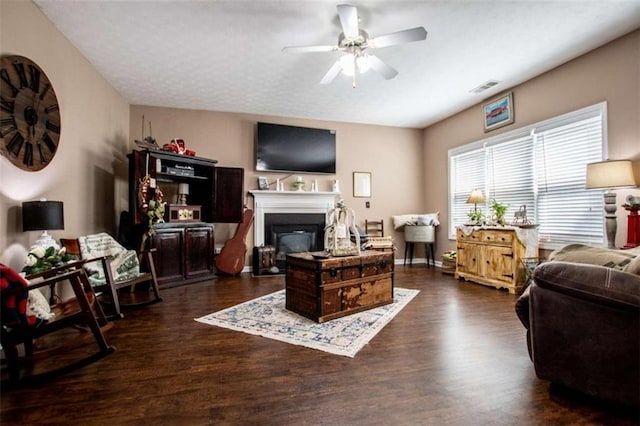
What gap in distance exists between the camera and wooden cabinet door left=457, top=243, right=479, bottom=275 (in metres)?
4.45

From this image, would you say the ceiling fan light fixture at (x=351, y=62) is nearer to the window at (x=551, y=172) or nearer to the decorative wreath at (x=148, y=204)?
the window at (x=551, y=172)

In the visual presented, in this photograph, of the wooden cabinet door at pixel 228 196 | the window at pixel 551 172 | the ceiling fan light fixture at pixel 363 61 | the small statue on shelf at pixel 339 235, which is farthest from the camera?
the wooden cabinet door at pixel 228 196

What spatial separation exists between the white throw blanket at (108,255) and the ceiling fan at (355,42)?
2.67m

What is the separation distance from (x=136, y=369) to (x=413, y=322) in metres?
2.14

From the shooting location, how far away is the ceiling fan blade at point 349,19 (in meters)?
2.40

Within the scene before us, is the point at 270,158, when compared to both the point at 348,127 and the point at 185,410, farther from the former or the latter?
the point at 185,410

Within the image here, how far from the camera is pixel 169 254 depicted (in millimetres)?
4273

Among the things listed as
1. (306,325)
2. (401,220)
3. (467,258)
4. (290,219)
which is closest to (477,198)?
(467,258)

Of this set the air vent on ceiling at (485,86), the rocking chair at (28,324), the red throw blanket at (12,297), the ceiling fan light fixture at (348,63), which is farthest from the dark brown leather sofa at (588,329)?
the air vent on ceiling at (485,86)

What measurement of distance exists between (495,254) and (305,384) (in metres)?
3.43

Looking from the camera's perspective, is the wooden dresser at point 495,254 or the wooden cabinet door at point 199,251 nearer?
the wooden dresser at point 495,254

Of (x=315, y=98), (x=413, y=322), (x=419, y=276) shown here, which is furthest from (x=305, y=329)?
(x=315, y=98)

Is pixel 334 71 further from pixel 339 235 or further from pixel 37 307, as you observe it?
pixel 37 307

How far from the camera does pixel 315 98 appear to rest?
475 cm
